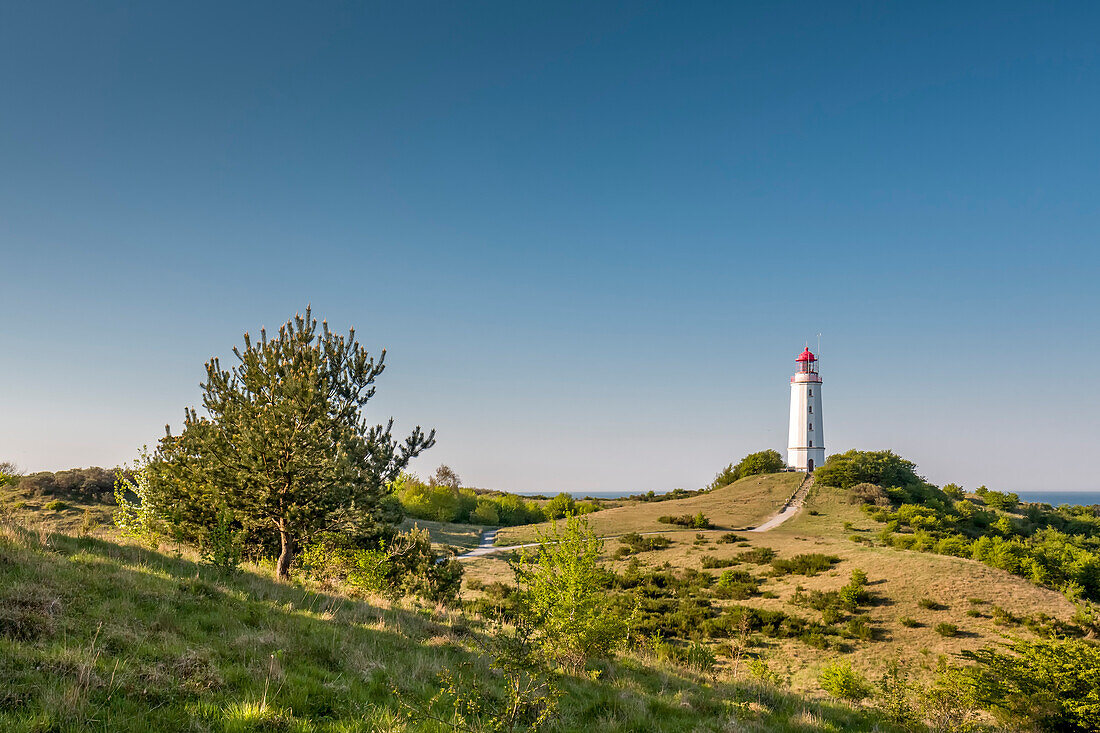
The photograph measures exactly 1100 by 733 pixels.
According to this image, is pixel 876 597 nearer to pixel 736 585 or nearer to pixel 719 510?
pixel 736 585

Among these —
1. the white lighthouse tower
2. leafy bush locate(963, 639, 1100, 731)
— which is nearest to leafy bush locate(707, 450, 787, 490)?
the white lighthouse tower

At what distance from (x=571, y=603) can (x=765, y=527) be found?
43.7 meters

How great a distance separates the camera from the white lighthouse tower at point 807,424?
7288 centimetres

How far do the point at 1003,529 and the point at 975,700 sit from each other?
3942 centimetres

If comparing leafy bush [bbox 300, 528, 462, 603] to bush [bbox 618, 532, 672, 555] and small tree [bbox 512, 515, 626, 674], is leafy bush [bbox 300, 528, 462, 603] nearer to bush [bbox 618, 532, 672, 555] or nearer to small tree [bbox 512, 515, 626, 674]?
small tree [bbox 512, 515, 626, 674]

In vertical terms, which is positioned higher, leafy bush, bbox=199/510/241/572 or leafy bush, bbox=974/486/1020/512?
leafy bush, bbox=199/510/241/572

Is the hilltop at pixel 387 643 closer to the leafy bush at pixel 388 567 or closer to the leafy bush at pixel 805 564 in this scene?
the leafy bush at pixel 388 567

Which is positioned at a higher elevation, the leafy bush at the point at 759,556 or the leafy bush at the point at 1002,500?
the leafy bush at the point at 1002,500

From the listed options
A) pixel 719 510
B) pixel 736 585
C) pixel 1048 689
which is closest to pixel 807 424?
pixel 719 510

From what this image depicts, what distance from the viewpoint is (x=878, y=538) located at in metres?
39.7

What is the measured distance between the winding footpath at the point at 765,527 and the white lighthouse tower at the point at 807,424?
5930 millimetres

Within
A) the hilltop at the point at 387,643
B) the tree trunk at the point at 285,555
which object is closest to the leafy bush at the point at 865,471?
the hilltop at the point at 387,643

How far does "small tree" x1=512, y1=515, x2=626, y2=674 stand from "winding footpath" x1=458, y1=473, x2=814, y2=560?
30.5 meters

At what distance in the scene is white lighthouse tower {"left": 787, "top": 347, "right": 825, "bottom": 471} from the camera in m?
72.9
